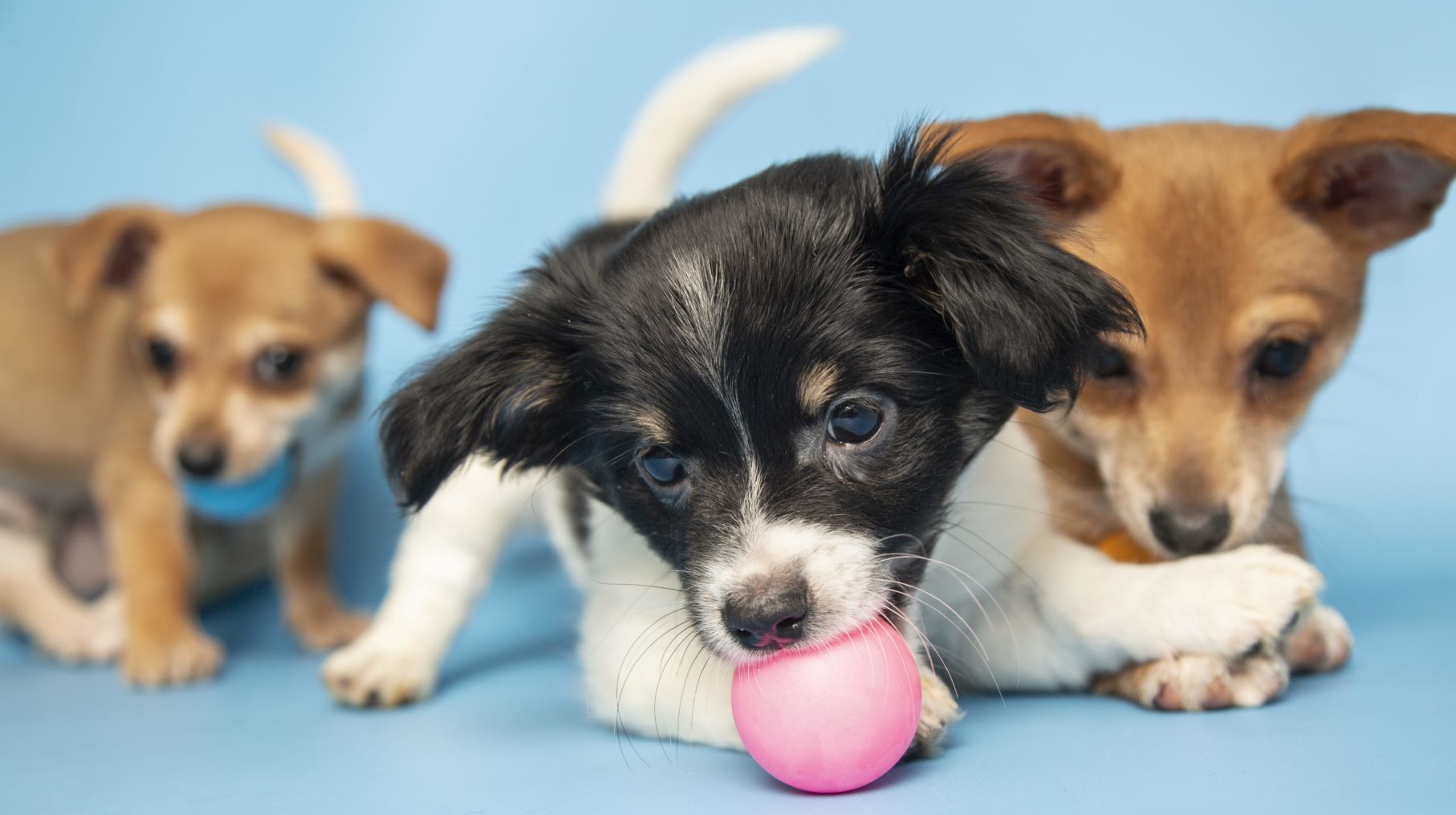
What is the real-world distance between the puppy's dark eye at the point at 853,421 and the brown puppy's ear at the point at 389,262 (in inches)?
75.0

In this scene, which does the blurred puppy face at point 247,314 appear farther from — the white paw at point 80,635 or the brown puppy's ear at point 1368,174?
the brown puppy's ear at point 1368,174

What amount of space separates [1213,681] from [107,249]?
10.2 ft

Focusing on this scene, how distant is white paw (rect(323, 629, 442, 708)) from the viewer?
312 centimetres

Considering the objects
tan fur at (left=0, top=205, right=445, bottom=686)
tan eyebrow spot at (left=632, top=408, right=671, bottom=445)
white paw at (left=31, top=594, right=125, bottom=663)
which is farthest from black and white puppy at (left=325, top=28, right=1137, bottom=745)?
white paw at (left=31, top=594, right=125, bottom=663)

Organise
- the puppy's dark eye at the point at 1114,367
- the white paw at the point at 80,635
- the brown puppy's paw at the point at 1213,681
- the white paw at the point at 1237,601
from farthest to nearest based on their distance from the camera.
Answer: the white paw at the point at 80,635, the puppy's dark eye at the point at 1114,367, the brown puppy's paw at the point at 1213,681, the white paw at the point at 1237,601

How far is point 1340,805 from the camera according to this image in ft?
6.49

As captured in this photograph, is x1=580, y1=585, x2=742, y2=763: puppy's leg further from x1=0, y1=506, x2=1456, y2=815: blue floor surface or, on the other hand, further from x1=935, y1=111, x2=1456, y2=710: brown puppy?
x1=935, y1=111, x2=1456, y2=710: brown puppy

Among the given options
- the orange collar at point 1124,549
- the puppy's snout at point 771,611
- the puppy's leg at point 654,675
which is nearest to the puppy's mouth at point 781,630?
the puppy's snout at point 771,611

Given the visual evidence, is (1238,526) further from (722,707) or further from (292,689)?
(292,689)

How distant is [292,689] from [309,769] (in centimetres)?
85

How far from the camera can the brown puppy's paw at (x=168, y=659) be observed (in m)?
3.62

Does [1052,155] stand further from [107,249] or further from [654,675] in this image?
[107,249]

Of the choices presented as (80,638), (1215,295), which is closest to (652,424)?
(1215,295)

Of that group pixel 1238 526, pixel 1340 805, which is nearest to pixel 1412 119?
pixel 1238 526
